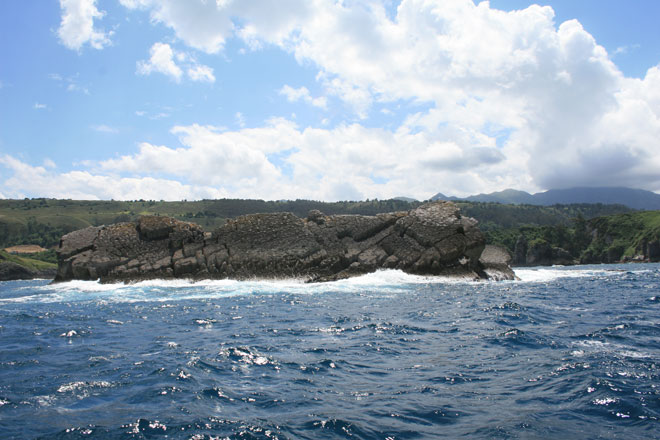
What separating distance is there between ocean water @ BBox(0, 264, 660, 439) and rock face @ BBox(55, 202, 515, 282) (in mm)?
15809

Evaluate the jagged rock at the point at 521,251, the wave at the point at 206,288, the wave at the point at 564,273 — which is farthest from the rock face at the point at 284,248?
the jagged rock at the point at 521,251

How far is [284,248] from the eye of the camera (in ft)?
115

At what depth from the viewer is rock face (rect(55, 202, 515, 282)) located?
Result: 3422cm

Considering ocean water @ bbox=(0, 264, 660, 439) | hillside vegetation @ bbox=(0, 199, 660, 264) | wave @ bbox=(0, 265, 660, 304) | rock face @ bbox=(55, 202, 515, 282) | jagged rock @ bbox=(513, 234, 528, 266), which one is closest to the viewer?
ocean water @ bbox=(0, 264, 660, 439)

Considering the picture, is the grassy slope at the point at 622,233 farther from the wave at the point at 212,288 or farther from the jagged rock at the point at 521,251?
the wave at the point at 212,288

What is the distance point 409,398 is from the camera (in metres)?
7.31

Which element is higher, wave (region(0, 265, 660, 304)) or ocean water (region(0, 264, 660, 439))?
ocean water (region(0, 264, 660, 439))

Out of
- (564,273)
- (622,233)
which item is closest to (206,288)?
(564,273)

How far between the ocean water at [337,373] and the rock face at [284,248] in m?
15.8

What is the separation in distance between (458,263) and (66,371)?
1188 inches

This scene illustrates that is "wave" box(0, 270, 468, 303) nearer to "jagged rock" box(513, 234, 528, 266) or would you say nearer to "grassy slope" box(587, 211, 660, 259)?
"jagged rock" box(513, 234, 528, 266)

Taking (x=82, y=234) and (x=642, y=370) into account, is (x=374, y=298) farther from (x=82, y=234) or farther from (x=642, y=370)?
(x=82, y=234)

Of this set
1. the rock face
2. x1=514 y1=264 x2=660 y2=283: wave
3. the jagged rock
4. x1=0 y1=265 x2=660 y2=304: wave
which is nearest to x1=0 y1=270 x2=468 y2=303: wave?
x1=0 y1=265 x2=660 y2=304: wave

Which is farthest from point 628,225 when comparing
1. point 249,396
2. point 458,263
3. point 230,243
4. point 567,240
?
point 249,396
